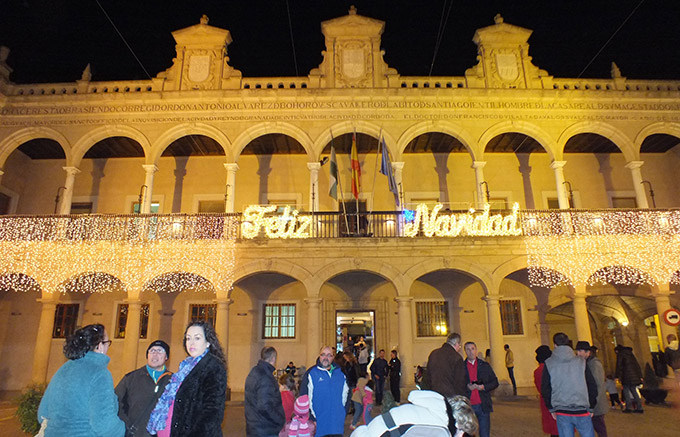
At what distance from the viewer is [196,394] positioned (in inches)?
116

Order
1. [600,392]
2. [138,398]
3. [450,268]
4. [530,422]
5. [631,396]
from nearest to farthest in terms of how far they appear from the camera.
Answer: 1. [138,398]
2. [600,392]
3. [530,422]
4. [631,396]
5. [450,268]

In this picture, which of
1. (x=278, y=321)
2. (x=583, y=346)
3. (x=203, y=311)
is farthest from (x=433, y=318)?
(x=583, y=346)

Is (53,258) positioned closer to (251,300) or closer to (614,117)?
(251,300)

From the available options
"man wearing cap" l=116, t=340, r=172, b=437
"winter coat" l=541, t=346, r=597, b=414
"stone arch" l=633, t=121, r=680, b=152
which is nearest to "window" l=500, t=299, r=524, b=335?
"stone arch" l=633, t=121, r=680, b=152

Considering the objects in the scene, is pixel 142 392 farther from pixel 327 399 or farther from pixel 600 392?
pixel 600 392

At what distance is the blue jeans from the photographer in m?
4.81

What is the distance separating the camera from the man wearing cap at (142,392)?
404 centimetres

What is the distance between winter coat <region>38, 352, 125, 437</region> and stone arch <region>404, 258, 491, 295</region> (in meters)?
11.0

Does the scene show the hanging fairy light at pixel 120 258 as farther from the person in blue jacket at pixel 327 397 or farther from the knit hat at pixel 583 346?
the knit hat at pixel 583 346

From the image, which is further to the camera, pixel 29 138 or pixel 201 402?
pixel 29 138

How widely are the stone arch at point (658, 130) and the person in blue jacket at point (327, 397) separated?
15085mm

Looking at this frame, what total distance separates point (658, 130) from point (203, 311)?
17.9 metres

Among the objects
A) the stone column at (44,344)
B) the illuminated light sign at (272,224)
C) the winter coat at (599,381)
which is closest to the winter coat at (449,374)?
the winter coat at (599,381)

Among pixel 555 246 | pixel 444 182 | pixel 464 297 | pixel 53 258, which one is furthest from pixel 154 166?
pixel 555 246
